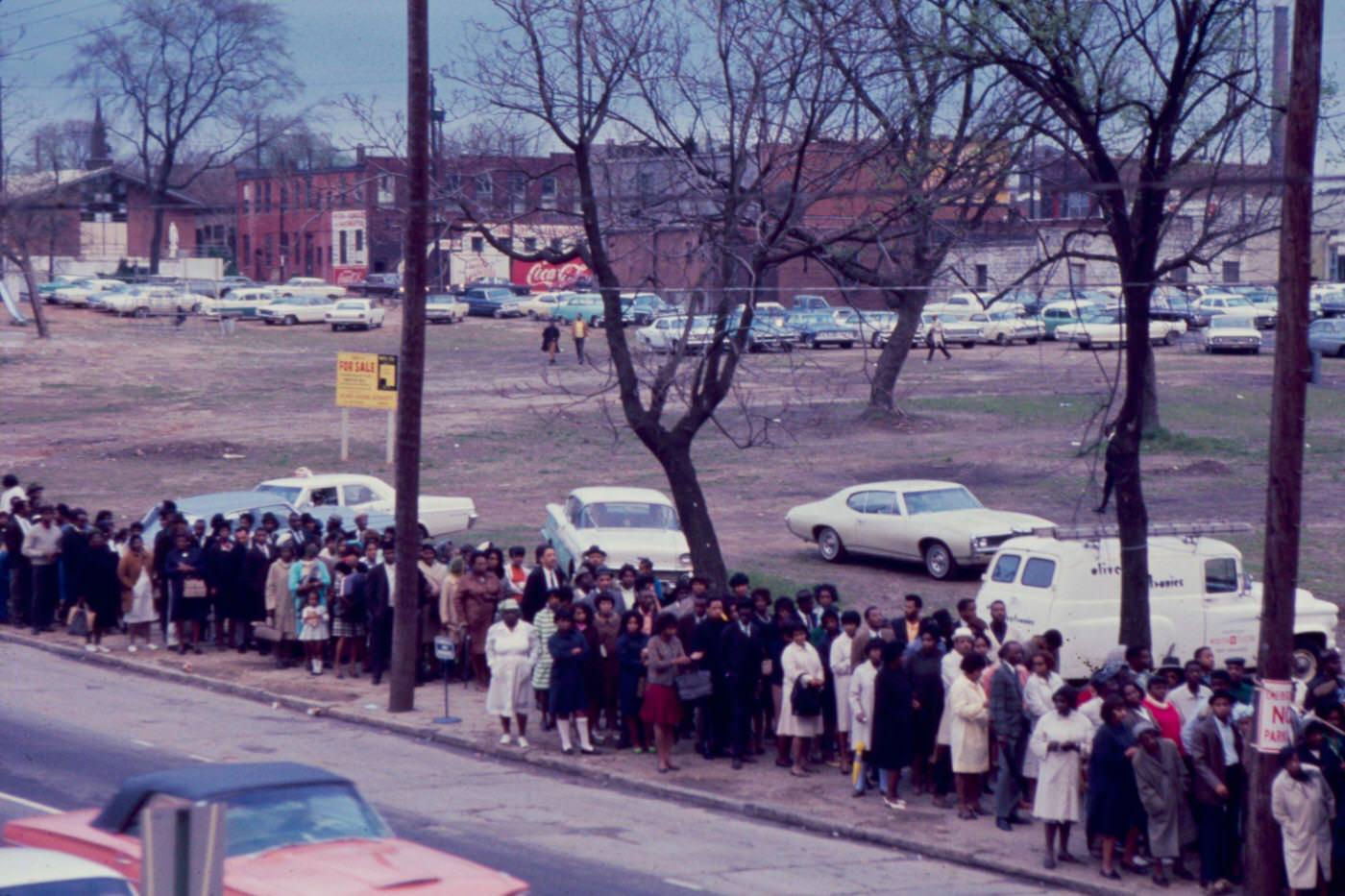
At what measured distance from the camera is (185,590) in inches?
809

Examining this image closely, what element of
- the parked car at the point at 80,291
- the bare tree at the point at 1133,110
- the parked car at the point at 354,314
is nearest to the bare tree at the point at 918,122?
the bare tree at the point at 1133,110

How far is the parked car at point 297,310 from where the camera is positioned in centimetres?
7012

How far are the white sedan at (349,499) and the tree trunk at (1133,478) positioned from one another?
1186 centimetres

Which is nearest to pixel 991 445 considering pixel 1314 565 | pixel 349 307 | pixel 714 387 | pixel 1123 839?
pixel 1314 565

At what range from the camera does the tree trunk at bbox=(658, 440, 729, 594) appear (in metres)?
20.4

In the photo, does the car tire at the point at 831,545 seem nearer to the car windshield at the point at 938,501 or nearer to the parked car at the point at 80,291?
the car windshield at the point at 938,501

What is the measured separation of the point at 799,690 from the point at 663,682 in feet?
4.20

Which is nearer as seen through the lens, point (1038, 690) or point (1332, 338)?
point (1038, 690)

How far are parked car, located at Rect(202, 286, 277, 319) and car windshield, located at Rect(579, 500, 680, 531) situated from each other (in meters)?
47.8

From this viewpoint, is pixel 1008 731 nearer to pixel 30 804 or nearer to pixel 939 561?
pixel 30 804

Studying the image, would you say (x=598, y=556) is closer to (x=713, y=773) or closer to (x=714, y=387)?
(x=714, y=387)

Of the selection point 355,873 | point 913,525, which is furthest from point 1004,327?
point 355,873

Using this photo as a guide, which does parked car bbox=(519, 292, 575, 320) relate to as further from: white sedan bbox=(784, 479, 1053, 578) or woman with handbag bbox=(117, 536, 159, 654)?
woman with handbag bbox=(117, 536, 159, 654)

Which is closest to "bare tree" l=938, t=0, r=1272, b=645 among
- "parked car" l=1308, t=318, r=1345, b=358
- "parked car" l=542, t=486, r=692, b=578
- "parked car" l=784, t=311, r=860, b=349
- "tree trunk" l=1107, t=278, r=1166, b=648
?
"tree trunk" l=1107, t=278, r=1166, b=648
